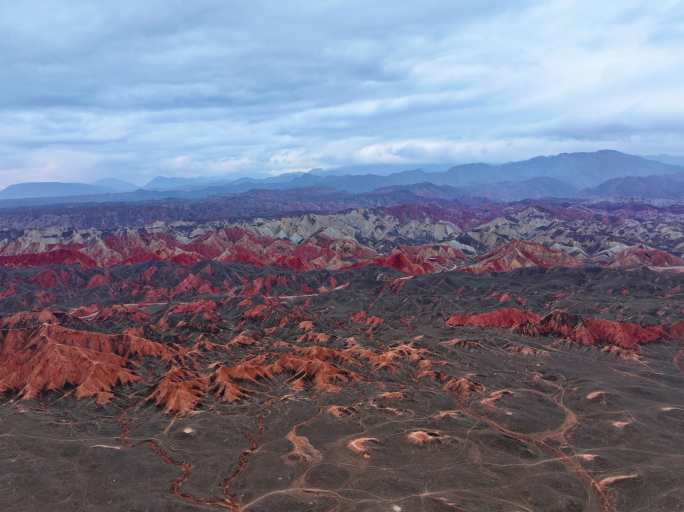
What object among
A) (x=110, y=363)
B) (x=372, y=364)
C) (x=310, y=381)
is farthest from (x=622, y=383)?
(x=110, y=363)

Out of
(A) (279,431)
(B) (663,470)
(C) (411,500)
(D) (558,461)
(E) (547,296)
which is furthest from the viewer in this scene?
(E) (547,296)

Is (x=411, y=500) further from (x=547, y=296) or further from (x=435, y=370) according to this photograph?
(x=547, y=296)

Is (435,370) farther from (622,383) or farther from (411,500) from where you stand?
(411,500)

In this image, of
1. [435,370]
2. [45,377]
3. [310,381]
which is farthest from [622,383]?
[45,377]

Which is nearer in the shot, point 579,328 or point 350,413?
point 350,413

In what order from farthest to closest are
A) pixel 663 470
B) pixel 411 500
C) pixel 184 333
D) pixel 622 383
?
pixel 184 333 → pixel 622 383 → pixel 663 470 → pixel 411 500

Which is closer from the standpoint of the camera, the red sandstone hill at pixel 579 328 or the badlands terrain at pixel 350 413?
Result: the badlands terrain at pixel 350 413

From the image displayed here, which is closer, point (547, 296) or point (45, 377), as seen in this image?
point (45, 377)

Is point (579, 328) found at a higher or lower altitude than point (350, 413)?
higher

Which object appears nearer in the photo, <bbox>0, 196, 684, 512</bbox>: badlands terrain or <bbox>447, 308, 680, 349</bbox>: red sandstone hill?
<bbox>0, 196, 684, 512</bbox>: badlands terrain
